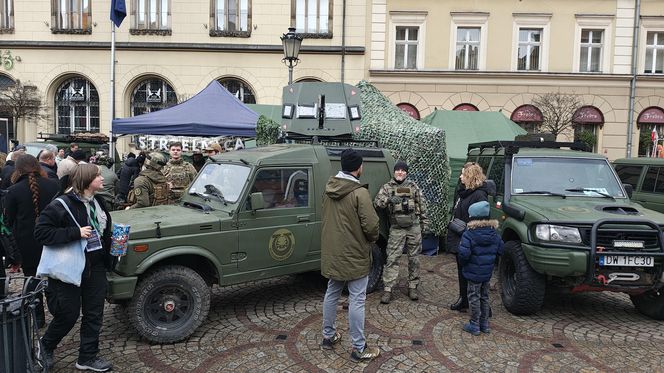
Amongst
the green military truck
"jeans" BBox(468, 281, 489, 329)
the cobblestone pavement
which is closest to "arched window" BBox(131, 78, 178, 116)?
the green military truck

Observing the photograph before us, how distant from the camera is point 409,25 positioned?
20906mm

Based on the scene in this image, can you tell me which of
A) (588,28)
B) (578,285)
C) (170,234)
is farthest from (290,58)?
(588,28)

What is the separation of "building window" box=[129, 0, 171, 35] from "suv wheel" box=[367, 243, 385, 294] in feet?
60.9

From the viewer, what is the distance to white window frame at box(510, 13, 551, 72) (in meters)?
20.5

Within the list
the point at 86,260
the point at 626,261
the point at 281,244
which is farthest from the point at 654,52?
the point at 86,260

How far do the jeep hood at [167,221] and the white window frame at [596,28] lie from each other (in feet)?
66.6

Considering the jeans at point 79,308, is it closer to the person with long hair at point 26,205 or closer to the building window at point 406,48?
the person with long hair at point 26,205

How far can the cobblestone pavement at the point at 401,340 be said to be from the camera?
4457 mm

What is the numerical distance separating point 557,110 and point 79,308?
1935 cm

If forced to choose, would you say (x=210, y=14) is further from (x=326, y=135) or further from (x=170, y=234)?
(x=170, y=234)

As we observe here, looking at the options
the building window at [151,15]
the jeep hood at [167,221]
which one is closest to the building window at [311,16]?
the building window at [151,15]

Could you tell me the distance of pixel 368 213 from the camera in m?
4.41

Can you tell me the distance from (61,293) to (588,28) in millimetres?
22787

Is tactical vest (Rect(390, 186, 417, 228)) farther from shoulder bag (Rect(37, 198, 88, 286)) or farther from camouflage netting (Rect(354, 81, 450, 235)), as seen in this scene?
shoulder bag (Rect(37, 198, 88, 286))
